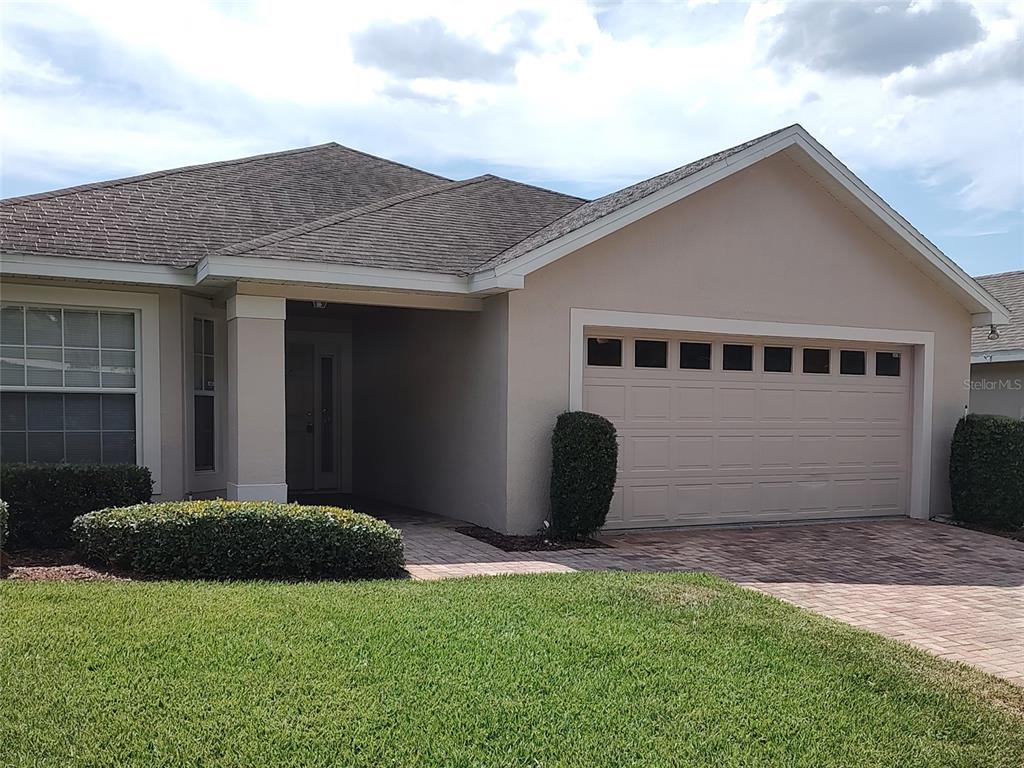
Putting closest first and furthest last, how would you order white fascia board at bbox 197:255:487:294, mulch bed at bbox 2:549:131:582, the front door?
mulch bed at bbox 2:549:131:582 → white fascia board at bbox 197:255:487:294 → the front door

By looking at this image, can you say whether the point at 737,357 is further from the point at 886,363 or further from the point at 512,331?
the point at 512,331

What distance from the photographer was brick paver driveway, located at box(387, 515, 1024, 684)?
21.9ft

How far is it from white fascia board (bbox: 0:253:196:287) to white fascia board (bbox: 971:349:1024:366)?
1372cm

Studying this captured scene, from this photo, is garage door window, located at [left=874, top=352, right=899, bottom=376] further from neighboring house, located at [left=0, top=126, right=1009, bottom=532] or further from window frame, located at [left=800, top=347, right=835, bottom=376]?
window frame, located at [left=800, top=347, right=835, bottom=376]

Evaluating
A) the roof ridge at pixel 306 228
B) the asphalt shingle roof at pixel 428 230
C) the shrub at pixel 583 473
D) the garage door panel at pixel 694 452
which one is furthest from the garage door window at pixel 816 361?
the roof ridge at pixel 306 228

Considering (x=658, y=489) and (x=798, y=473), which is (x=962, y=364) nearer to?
(x=798, y=473)

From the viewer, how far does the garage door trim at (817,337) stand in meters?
10.4

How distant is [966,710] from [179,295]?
8.91m

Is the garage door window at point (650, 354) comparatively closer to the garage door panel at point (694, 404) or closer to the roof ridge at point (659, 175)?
the garage door panel at point (694, 404)

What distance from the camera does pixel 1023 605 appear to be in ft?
25.0

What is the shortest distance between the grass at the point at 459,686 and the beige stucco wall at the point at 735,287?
3976 mm

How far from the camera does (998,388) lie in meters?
16.1

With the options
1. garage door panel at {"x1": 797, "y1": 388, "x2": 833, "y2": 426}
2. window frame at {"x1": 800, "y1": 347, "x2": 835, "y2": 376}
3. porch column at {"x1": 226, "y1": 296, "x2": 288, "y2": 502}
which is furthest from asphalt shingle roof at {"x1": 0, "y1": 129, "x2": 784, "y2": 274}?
garage door panel at {"x1": 797, "y1": 388, "x2": 833, "y2": 426}

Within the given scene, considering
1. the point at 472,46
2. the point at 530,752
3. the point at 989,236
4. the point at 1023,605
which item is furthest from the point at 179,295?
the point at 989,236
